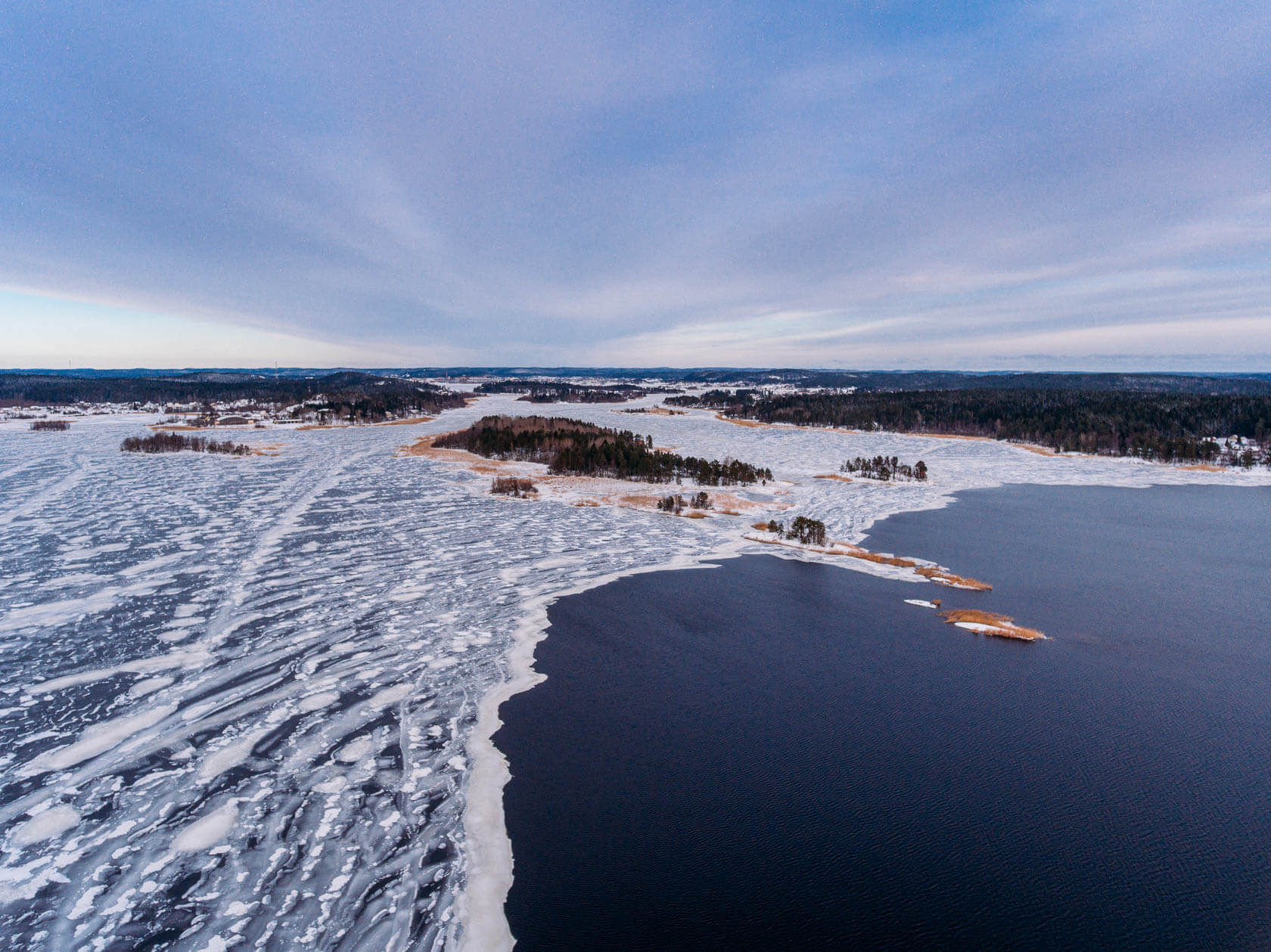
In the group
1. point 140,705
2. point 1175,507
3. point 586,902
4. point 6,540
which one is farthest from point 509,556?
point 1175,507

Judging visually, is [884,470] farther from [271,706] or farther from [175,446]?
[175,446]

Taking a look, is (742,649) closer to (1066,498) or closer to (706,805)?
(706,805)

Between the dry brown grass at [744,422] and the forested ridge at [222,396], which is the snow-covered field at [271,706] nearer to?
the dry brown grass at [744,422]

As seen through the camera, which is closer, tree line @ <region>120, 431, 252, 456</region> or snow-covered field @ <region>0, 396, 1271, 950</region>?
snow-covered field @ <region>0, 396, 1271, 950</region>

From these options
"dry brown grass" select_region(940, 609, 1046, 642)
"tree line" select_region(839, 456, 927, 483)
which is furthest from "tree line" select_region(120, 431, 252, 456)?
"dry brown grass" select_region(940, 609, 1046, 642)

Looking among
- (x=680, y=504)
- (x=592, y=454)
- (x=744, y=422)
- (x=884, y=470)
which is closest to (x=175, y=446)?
(x=592, y=454)

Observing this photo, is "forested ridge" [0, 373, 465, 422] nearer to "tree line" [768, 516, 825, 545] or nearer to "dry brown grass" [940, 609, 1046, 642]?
"tree line" [768, 516, 825, 545]

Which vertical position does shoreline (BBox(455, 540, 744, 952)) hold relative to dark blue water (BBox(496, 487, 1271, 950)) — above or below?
above
